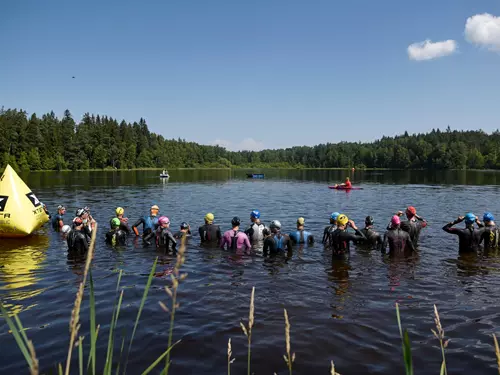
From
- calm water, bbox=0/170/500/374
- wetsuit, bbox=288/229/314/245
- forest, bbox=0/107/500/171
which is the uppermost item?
forest, bbox=0/107/500/171

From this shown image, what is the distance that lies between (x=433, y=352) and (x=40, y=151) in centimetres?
13057

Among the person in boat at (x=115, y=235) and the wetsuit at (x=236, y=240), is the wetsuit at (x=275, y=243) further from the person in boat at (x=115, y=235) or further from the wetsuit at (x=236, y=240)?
the person in boat at (x=115, y=235)

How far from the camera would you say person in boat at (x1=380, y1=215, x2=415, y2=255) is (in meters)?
14.4

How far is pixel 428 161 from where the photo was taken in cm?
16712

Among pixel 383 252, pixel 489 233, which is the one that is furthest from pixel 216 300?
pixel 489 233

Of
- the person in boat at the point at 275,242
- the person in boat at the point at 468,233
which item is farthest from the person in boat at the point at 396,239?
the person in boat at the point at 275,242

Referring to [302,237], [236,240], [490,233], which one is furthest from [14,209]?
[490,233]

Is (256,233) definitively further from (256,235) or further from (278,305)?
(278,305)

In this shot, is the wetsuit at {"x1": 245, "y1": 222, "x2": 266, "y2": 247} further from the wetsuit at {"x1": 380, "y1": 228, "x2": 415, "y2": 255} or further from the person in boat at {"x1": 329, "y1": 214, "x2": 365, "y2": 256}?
the wetsuit at {"x1": 380, "y1": 228, "x2": 415, "y2": 255}

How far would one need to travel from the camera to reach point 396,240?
1442 centimetres

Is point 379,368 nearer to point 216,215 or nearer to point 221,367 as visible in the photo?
point 221,367

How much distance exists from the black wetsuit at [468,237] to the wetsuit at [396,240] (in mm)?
1800

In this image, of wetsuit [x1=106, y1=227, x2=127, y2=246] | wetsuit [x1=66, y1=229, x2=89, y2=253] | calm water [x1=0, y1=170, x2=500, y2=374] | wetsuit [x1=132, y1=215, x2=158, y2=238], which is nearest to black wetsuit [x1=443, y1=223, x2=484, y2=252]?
calm water [x1=0, y1=170, x2=500, y2=374]

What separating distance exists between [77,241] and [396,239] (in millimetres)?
12794
